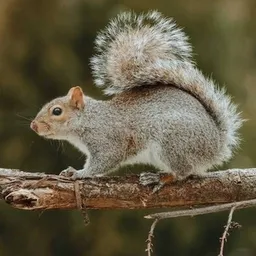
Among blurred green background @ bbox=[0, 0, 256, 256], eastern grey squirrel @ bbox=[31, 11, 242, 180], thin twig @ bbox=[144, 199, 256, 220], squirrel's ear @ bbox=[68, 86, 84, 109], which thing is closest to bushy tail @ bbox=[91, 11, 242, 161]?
eastern grey squirrel @ bbox=[31, 11, 242, 180]

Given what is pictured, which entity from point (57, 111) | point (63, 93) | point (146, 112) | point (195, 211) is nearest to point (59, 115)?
point (57, 111)

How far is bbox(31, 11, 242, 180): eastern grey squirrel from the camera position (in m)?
2.24

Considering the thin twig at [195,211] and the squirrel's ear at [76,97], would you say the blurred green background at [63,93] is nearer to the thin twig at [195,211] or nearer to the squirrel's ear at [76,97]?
the squirrel's ear at [76,97]

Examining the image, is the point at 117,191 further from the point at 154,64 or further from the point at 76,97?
the point at 154,64

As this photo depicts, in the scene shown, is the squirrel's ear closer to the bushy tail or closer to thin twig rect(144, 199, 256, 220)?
the bushy tail

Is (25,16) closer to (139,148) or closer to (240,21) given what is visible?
(240,21)

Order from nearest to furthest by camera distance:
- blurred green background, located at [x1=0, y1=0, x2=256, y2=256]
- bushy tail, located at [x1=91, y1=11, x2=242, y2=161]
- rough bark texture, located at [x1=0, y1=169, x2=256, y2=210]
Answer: rough bark texture, located at [x1=0, y1=169, x2=256, y2=210]
bushy tail, located at [x1=91, y1=11, x2=242, y2=161]
blurred green background, located at [x1=0, y1=0, x2=256, y2=256]

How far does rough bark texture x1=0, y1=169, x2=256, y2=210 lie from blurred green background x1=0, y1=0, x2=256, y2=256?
4.44 feet

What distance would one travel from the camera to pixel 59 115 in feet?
7.43

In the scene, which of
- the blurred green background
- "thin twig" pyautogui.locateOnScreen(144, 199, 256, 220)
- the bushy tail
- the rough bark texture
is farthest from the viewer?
the blurred green background

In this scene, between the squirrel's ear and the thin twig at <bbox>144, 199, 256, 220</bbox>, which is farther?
the squirrel's ear

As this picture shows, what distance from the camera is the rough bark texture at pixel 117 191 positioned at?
1973mm

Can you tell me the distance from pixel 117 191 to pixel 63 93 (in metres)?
1.63

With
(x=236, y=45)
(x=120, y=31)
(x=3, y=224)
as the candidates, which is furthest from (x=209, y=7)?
(x=120, y=31)
